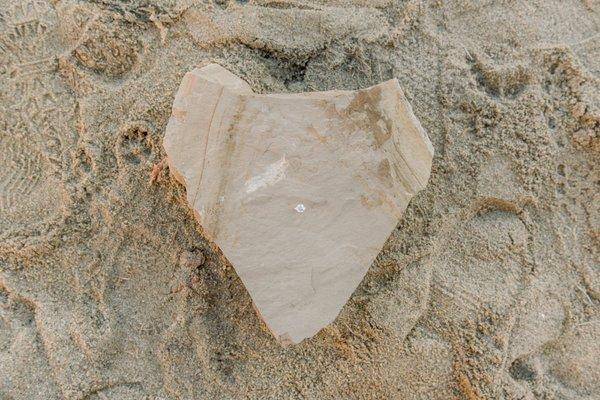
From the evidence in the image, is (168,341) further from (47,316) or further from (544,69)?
(544,69)

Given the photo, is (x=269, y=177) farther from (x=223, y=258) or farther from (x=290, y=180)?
(x=223, y=258)

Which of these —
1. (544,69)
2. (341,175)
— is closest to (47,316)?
(341,175)

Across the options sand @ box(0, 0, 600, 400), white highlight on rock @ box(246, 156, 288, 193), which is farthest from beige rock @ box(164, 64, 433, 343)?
sand @ box(0, 0, 600, 400)

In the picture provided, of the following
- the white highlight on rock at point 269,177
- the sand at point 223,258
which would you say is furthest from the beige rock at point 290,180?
the sand at point 223,258

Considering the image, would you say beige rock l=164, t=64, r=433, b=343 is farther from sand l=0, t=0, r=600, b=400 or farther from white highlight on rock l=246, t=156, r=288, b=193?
sand l=0, t=0, r=600, b=400

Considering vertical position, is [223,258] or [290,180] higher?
[290,180]

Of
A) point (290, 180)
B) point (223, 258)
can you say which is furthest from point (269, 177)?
point (223, 258)
